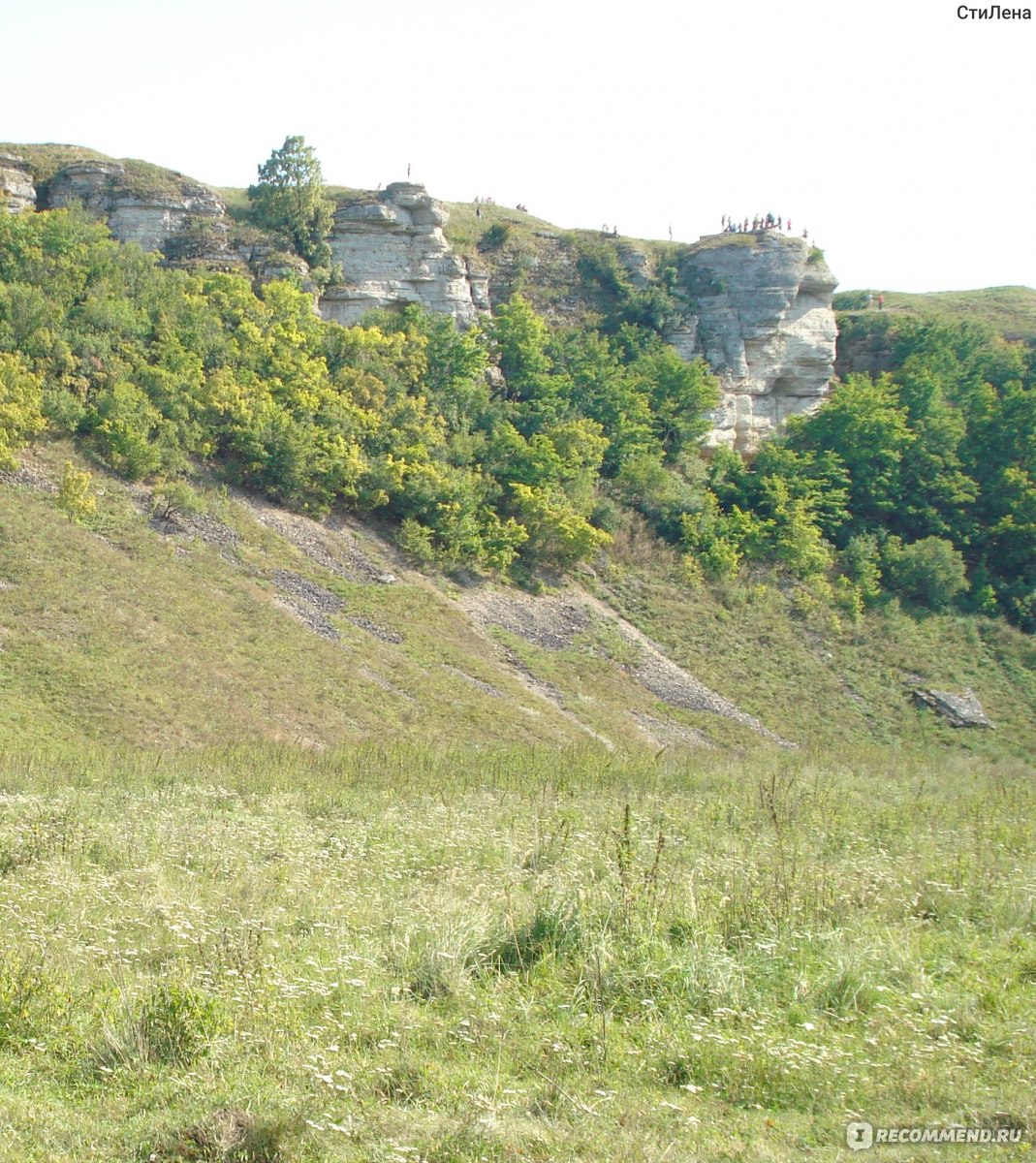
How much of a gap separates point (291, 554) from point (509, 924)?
93.7ft

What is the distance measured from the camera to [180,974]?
5.88 metres

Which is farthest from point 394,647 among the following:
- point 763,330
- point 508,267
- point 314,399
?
point 763,330

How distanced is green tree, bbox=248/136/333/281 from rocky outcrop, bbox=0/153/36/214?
362 inches

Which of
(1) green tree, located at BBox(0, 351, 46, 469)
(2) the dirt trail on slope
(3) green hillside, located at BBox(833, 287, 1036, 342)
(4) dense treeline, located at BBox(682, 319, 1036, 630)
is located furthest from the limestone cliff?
(2) the dirt trail on slope

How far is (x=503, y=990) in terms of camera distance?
6.09 m

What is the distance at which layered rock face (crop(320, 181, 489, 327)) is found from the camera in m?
49.1

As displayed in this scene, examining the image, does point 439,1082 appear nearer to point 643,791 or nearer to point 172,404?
point 643,791

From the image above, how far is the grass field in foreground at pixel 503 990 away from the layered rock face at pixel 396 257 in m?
41.6

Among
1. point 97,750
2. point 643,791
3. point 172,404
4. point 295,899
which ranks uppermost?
point 172,404

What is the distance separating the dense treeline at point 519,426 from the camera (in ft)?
119

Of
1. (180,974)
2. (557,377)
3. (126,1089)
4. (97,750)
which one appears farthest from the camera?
(557,377)

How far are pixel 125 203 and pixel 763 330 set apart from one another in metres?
30.0

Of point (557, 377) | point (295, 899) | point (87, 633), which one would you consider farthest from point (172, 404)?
point (295, 899)

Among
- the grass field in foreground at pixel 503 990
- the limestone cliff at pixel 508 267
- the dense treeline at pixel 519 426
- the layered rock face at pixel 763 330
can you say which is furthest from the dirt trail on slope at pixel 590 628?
the grass field in foreground at pixel 503 990
